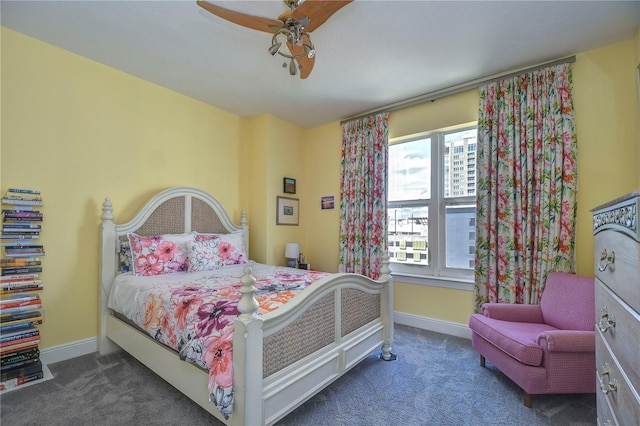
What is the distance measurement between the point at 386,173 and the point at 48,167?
336cm

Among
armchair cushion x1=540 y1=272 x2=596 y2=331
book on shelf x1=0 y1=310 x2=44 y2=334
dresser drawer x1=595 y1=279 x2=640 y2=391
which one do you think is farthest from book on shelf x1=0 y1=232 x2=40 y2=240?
armchair cushion x1=540 y1=272 x2=596 y2=331

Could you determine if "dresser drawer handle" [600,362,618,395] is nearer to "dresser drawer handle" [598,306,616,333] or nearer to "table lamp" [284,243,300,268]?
"dresser drawer handle" [598,306,616,333]

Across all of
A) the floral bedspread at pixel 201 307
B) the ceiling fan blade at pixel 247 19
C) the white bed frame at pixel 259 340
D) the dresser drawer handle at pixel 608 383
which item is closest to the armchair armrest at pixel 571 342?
the dresser drawer handle at pixel 608 383

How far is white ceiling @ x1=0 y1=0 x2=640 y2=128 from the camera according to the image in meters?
1.98

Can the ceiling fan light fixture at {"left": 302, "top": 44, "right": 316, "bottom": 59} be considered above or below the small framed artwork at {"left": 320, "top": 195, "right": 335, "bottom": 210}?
above

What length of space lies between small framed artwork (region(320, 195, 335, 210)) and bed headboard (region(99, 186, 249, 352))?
1140 millimetres

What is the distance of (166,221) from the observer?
3.07 metres

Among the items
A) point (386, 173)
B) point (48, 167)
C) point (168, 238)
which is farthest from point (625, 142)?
point (48, 167)

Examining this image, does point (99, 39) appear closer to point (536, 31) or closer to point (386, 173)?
point (386, 173)

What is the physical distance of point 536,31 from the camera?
2193mm

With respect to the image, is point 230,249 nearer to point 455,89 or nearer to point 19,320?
point 19,320

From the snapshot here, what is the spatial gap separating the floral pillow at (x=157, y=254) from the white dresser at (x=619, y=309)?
2.99 metres

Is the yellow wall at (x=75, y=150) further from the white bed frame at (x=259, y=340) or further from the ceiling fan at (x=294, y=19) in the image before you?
the ceiling fan at (x=294, y=19)

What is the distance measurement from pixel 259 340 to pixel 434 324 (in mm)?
2514
